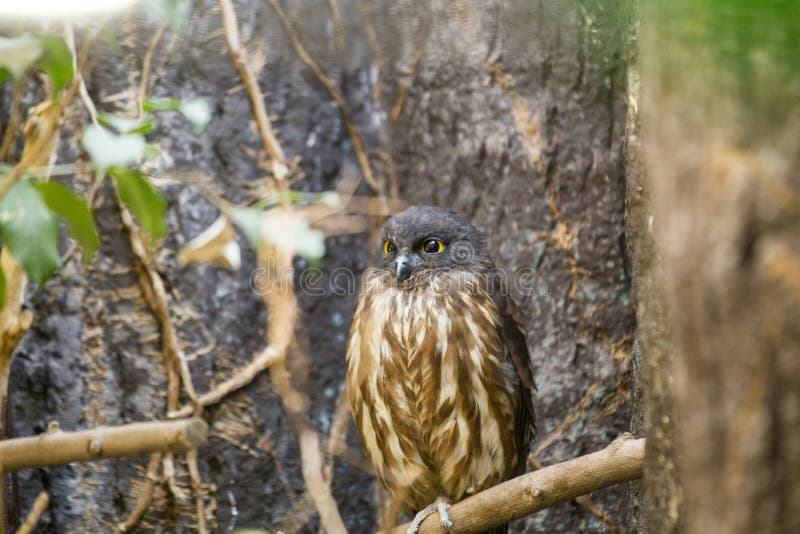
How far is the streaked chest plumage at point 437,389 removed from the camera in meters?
2.88

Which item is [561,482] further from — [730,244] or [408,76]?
[408,76]

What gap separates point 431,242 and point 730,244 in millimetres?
2198

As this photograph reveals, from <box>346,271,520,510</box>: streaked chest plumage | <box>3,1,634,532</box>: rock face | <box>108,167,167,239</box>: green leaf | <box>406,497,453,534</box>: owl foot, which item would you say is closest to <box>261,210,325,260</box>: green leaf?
<box>108,167,167,239</box>: green leaf

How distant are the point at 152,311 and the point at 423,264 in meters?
1.14

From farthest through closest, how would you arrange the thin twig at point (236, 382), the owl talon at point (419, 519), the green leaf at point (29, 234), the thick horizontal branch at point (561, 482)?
the thin twig at point (236, 382) < the owl talon at point (419, 519) < the thick horizontal branch at point (561, 482) < the green leaf at point (29, 234)

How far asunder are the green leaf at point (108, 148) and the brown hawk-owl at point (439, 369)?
1301mm

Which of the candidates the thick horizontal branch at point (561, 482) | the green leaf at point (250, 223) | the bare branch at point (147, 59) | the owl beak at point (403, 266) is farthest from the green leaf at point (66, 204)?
the bare branch at point (147, 59)

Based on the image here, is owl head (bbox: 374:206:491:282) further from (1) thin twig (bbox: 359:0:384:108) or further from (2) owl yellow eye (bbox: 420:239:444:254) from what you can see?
(1) thin twig (bbox: 359:0:384:108)

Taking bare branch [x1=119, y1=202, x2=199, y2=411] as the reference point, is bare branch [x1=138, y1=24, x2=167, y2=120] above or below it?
above

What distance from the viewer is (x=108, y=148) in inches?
72.0

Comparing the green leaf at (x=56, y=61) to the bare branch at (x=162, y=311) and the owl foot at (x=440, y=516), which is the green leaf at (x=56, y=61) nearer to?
the bare branch at (x=162, y=311)

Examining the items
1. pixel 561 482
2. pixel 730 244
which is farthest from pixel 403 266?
pixel 730 244

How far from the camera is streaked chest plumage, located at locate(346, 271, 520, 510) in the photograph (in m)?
2.88

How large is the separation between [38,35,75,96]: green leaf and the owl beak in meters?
1.49
